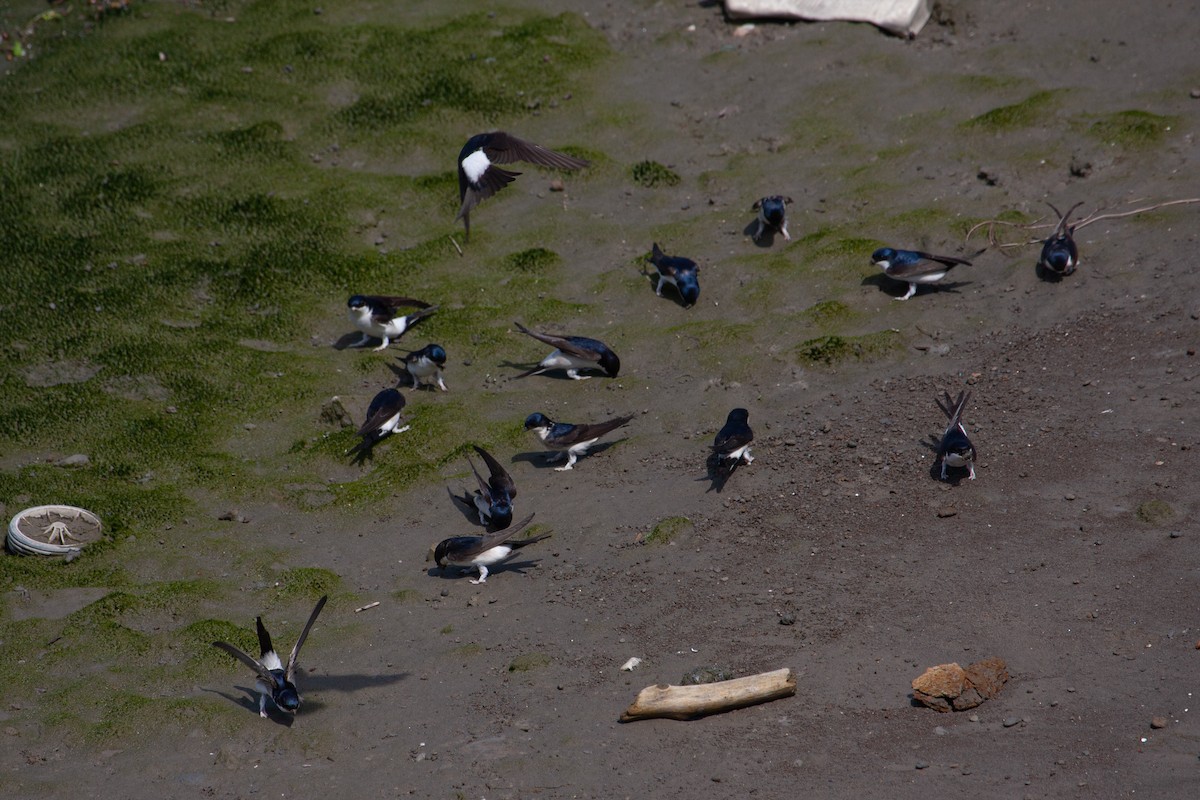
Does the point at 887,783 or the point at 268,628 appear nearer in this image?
the point at 887,783

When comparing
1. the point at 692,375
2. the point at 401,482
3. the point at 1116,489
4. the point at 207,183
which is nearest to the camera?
the point at 1116,489

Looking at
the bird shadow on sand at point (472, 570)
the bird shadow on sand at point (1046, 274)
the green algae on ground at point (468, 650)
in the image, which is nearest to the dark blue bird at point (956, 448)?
the bird shadow on sand at point (1046, 274)

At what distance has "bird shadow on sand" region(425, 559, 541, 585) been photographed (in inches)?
327

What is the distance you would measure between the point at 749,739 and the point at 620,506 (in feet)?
9.03

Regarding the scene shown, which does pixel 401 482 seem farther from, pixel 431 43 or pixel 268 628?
pixel 431 43

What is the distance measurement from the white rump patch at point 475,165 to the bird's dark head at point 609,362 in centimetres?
192

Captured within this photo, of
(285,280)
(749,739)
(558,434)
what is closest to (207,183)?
(285,280)

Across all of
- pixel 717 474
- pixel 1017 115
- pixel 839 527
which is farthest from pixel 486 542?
pixel 1017 115

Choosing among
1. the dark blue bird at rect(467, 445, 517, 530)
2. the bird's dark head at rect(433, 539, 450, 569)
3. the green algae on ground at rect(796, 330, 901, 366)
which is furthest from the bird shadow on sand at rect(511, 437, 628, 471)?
the green algae on ground at rect(796, 330, 901, 366)

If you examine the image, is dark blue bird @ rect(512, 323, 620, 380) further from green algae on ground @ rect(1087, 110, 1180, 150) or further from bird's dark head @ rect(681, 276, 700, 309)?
green algae on ground @ rect(1087, 110, 1180, 150)

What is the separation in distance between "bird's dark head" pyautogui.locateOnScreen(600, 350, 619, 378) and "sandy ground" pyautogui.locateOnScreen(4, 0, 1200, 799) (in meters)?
0.14

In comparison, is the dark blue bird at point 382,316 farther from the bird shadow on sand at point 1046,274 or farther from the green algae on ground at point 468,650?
the bird shadow on sand at point 1046,274

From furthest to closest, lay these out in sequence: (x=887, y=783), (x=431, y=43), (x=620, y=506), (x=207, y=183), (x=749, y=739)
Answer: (x=431, y=43)
(x=207, y=183)
(x=620, y=506)
(x=749, y=739)
(x=887, y=783)

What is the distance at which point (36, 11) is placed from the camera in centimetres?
1570
